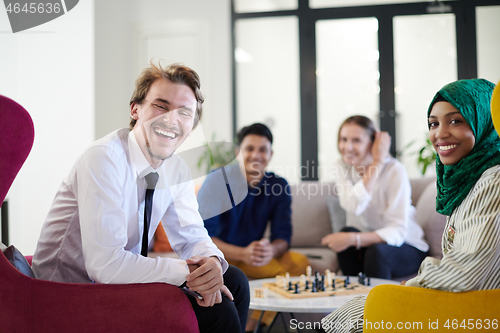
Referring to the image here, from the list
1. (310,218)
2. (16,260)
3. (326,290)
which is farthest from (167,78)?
(310,218)

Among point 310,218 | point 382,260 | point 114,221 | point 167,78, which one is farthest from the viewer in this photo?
point 310,218

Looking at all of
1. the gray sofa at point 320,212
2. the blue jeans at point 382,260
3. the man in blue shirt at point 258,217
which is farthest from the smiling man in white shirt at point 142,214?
the gray sofa at point 320,212

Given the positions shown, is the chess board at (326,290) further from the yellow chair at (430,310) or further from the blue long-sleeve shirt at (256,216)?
the yellow chair at (430,310)

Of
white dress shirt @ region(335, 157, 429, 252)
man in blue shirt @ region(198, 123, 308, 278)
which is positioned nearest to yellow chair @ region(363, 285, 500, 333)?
man in blue shirt @ region(198, 123, 308, 278)

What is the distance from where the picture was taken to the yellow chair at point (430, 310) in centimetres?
92

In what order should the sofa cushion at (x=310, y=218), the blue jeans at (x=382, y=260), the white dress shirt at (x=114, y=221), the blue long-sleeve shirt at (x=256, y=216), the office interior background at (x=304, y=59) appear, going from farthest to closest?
the office interior background at (x=304, y=59) → the sofa cushion at (x=310, y=218) → the blue long-sleeve shirt at (x=256, y=216) → the blue jeans at (x=382, y=260) → the white dress shirt at (x=114, y=221)

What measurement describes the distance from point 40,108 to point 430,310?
2299 millimetres

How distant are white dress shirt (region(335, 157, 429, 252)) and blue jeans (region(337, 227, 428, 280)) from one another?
0.06 meters

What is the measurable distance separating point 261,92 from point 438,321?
138 inches

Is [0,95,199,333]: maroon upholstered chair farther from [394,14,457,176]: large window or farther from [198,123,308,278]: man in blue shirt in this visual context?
[394,14,457,176]: large window

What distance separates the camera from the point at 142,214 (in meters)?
1.24

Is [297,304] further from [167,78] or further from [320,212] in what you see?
[320,212]

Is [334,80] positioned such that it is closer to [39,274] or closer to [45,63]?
[45,63]

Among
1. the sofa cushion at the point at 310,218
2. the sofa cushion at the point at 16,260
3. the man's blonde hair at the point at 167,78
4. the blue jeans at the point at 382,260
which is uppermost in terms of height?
the man's blonde hair at the point at 167,78
